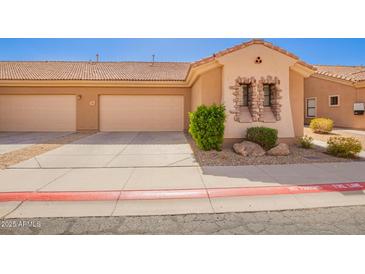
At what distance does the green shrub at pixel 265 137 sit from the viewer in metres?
8.55

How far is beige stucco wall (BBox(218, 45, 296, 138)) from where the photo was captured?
367 inches

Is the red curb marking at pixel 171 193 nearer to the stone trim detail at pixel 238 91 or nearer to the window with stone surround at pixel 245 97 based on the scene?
the stone trim detail at pixel 238 91

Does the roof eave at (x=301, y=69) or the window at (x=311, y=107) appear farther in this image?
the window at (x=311, y=107)

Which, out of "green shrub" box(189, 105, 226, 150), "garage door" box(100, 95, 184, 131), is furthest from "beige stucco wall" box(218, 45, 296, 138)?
"garage door" box(100, 95, 184, 131)

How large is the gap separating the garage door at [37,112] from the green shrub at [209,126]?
10900 millimetres

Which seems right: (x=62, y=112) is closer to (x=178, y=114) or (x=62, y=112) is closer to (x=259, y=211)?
(x=178, y=114)

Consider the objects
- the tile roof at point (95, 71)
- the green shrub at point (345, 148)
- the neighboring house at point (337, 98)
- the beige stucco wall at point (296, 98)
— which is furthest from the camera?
the neighboring house at point (337, 98)

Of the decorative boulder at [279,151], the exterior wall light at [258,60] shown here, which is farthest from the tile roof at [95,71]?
the decorative boulder at [279,151]

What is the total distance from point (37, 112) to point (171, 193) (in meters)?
14.6

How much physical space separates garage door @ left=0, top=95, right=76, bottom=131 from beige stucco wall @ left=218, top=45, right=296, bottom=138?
11188 mm

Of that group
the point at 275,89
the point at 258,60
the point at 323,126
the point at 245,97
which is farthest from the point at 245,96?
the point at 323,126

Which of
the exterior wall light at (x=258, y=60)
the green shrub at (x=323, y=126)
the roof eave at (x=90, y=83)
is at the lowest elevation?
the green shrub at (x=323, y=126)

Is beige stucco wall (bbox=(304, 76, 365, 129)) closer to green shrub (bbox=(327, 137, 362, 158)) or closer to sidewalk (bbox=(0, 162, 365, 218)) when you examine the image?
green shrub (bbox=(327, 137, 362, 158))

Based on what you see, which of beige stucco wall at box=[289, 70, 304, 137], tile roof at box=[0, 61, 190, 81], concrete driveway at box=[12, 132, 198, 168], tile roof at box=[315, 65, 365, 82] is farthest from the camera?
tile roof at box=[315, 65, 365, 82]
